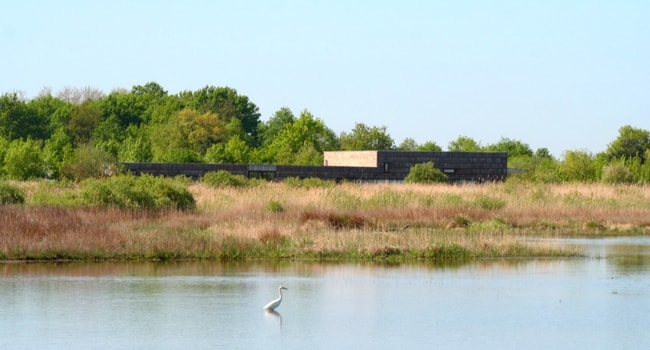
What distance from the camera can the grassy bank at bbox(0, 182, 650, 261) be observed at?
101ft

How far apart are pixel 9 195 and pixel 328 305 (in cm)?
2044

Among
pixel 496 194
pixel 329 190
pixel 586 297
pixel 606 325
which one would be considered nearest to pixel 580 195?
pixel 496 194

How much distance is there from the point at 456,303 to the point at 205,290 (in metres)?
5.12

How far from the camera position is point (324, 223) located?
121ft

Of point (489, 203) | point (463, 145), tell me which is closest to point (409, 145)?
point (463, 145)

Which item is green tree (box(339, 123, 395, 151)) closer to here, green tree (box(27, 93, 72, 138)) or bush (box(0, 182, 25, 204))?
green tree (box(27, 93, 72, 138))

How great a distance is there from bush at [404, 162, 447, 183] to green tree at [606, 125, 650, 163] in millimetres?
36407

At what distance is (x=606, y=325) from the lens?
2052 cm

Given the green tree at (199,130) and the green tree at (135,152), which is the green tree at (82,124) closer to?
the green tree at (199,130)

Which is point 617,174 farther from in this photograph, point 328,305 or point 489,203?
point 328,305

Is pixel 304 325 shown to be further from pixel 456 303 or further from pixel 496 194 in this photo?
pixel 496 194

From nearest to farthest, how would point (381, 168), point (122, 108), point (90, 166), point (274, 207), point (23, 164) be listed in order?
point (274, 207) < point (90, 166) < point (23, 164) < point (381, 168) < point (122, 108)

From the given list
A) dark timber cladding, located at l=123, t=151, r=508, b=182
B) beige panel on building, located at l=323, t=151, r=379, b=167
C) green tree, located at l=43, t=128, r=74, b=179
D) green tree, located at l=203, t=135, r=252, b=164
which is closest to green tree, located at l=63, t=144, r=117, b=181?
green tree, located at l=43, t=128, r=74, b=179

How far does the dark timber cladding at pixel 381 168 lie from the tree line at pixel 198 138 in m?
3.45
